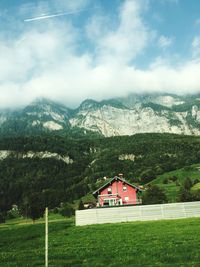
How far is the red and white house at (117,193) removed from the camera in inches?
3770

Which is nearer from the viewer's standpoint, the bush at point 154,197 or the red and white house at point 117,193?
the bush at point 154,197

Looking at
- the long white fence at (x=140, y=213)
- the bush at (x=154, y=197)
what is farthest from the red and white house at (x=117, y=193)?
the long white fence at (x=140, y=213)

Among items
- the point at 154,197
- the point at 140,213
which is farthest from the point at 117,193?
the point at 140,213

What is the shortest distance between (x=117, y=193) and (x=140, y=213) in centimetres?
4948

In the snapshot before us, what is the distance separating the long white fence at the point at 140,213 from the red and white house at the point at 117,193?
4783cm

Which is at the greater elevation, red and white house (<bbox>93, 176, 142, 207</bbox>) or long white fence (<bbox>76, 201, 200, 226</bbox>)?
red and white house (<bbox>93, 176, 142, 207</bbox>)

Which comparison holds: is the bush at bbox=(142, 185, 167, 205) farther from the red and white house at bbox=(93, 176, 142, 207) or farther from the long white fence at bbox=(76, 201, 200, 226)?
the long white fence at bbox=(76, 201, 200, 226)

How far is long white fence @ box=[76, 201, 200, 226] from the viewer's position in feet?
150

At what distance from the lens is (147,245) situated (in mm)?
21438

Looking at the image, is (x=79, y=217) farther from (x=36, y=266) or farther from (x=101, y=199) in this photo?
(x=101, y=199)

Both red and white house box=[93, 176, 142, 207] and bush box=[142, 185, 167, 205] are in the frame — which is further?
red and white house box=[93, 176, 142, 207]

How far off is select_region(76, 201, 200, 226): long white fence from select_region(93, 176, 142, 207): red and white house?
1883 inches

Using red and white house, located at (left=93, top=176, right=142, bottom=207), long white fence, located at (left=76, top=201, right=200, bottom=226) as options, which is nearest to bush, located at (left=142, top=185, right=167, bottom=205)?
red and white house, located at (left=93, top=176, right=142, bottom=207)

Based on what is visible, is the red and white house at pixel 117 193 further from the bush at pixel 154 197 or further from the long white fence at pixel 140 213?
the long white fence at pixel 140 213
